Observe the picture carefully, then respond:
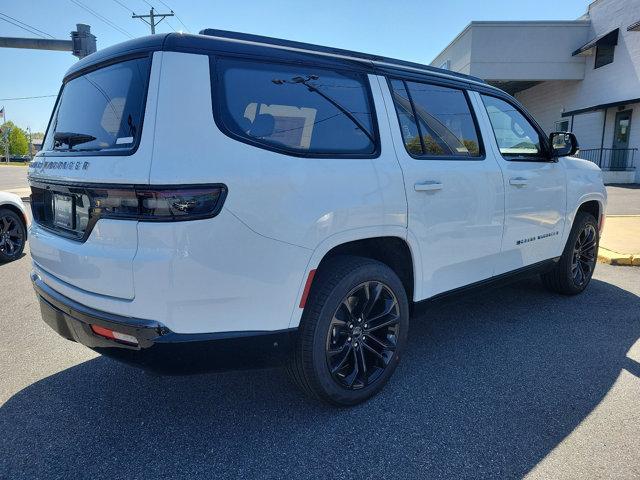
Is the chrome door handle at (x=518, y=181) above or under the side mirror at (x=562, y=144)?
under

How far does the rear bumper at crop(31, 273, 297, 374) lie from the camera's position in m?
2.11

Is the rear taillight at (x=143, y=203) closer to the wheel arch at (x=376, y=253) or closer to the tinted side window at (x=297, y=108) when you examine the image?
the tinted side window at (x=297, y=108)

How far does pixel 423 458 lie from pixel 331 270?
1057 millimetres

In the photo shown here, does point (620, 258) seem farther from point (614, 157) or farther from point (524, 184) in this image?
point (614, 157)

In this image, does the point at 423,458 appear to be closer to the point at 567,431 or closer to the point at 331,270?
the point at 567,431

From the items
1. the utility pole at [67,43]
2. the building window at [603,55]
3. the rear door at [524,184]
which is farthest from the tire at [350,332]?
the building window at [603,55]

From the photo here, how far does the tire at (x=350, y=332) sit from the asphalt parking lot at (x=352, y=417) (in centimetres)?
17

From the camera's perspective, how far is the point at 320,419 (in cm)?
269

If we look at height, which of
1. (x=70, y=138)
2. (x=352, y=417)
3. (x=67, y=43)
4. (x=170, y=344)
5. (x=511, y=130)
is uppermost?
(x=67, y=43)

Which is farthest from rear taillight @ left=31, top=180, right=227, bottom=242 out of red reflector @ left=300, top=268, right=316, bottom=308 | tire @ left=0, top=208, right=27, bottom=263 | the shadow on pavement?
tire @ left=0, top=208, right=27, bottom=263

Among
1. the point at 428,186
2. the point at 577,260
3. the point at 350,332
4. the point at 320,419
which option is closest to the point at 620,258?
the point at 577,260

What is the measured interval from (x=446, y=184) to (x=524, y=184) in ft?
3.44

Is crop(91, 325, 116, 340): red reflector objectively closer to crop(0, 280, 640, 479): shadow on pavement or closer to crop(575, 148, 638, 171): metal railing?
crop(0, 280, 640, 479): shadow on pavement

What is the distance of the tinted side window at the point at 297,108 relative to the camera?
2232mm
